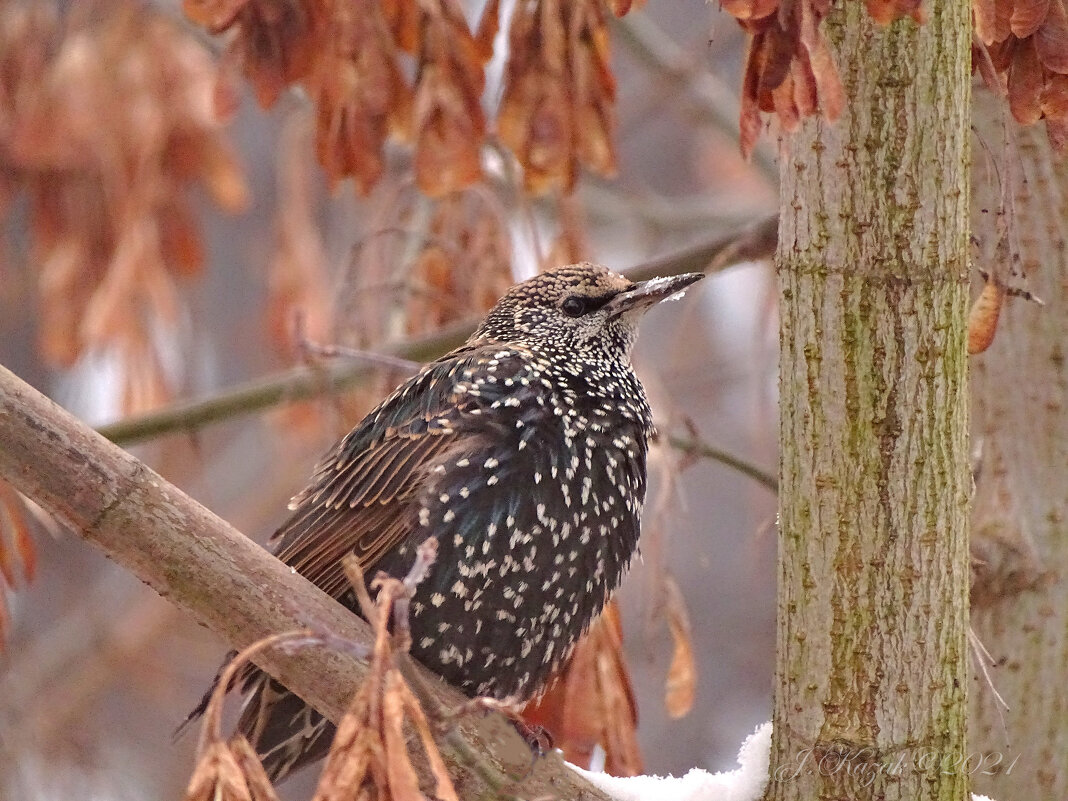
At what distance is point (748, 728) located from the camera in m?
7.54

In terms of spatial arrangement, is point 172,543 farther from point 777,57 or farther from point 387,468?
point 777,57

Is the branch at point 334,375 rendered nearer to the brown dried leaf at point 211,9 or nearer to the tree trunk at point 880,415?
the brown dried leaf at point 211,9

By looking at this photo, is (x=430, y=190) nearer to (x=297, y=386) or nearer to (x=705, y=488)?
(x=297, y=386)

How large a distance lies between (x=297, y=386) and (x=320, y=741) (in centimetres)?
95

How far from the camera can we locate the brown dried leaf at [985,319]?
2416mm

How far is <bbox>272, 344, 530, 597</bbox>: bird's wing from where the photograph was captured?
10.1 ft

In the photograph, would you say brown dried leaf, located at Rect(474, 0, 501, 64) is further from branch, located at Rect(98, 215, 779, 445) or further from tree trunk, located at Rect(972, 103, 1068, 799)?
tree trunk, located at Rect(972, 103, 1068, 799)

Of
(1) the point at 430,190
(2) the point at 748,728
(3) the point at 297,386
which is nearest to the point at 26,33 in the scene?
(3) the point at 297,386

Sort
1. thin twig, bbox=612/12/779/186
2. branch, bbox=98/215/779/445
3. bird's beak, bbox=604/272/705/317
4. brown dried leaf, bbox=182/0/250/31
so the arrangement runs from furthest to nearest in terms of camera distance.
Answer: thin twig, bbox=612/12/779/186 < branch, bbox=98/215/779/445 < bird's beak, bbox=604/272/705/317 < brown dried leaf, bbox=182/0/250/31

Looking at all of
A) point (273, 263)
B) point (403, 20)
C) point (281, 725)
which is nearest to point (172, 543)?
point (281, 725)

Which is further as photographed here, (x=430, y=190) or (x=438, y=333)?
(x=438, y=333)

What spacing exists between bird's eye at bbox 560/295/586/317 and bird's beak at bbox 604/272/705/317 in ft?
0.20

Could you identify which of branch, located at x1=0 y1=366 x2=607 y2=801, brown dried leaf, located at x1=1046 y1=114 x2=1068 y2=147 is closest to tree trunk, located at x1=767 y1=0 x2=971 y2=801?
brown dried leaf, located at x1=1046 y1=114 x2=1068 y2=147

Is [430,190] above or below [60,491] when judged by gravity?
above
